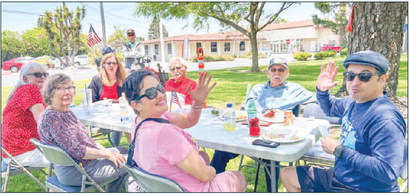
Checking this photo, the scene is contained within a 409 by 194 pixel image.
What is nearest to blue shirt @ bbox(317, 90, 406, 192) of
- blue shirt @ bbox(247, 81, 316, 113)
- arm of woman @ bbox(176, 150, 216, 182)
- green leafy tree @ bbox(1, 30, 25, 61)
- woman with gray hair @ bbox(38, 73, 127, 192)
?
arm of woman @ bbox(176, 150, 216, 182)

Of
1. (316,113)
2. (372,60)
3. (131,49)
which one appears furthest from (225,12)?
(372,60)

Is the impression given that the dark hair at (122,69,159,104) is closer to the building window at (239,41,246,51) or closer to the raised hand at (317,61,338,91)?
the raised hand at (317,61,338,91)

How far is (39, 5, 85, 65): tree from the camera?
77.0 ft

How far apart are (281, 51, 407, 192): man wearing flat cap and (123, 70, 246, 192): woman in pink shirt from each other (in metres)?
0.59

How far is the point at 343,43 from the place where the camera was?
1769 inches

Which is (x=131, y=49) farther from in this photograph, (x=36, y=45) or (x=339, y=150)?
(x=36, y=45)

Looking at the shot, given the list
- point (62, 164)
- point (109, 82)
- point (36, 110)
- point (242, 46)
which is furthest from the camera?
point (242, 46)

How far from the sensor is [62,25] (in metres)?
24.2

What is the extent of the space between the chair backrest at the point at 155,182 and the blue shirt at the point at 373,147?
1.02 meters

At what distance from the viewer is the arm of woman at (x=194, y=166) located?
1588mm

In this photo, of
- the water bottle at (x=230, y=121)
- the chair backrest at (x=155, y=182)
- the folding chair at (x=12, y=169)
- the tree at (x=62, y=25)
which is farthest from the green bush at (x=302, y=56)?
the chair backrest at (x=155, y=182)

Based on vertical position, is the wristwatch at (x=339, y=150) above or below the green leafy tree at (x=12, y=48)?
below

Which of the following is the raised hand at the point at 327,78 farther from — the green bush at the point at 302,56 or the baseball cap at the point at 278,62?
the green bush at the point at 302,56

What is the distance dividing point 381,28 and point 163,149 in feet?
18.4
